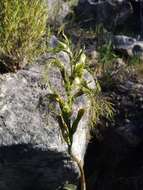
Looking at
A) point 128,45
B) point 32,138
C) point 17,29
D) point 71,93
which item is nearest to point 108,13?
point 128,45

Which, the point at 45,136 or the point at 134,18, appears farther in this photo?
the point at 134,18

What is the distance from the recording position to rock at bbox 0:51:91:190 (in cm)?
365

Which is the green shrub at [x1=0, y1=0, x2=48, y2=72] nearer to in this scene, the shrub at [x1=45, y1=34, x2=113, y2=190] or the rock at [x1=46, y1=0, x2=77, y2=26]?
the shrub at [x1=45, y1=34, x2=113, y2=190]

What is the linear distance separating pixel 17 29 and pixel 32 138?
97 cm

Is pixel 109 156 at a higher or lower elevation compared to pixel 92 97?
lower

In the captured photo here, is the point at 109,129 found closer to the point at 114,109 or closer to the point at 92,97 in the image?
the point at 114,109

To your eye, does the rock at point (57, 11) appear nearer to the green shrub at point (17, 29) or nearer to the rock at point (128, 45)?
the rock at point (128, 45)

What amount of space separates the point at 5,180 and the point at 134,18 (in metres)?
3.13

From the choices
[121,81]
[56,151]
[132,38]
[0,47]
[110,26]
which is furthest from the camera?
[110,26]

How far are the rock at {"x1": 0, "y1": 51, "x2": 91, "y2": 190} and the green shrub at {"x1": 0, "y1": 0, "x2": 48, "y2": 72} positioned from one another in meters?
0.15

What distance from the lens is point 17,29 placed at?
411cm

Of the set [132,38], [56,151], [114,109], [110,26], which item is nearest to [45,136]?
[56,151]

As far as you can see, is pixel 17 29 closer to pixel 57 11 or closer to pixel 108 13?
pixel 57 11

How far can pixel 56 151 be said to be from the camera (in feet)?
12.0
